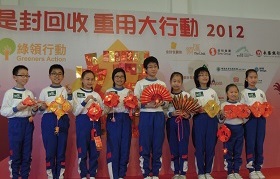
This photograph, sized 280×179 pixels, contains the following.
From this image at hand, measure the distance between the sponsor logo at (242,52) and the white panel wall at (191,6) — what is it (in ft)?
2.37

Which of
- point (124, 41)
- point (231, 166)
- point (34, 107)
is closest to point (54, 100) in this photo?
point (34, 107)

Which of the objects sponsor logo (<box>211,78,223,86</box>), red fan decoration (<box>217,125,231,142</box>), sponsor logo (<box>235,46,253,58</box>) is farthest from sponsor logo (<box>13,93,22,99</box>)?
sponsor logo (<box>235,46,253,58</box>)

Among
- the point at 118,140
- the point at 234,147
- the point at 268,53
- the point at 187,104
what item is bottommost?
the point at 234,147

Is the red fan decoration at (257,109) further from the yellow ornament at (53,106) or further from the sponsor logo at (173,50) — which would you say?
the yellow ornament at (53,106)

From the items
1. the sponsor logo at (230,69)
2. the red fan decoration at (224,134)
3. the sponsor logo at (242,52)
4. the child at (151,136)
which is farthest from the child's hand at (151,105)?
the sponsor logo at (242,52)

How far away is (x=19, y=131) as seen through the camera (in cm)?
388

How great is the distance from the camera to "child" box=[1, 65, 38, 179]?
3.86m

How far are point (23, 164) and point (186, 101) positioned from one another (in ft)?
6.96

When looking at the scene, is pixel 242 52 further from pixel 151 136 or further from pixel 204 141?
pixel 151 136

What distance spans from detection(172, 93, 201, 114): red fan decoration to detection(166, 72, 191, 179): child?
0.07 metres

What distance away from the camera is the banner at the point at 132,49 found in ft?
15.0

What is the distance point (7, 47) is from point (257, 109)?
3503mm

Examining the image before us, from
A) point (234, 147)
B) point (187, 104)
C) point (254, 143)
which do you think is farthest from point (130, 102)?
point (254, 143)

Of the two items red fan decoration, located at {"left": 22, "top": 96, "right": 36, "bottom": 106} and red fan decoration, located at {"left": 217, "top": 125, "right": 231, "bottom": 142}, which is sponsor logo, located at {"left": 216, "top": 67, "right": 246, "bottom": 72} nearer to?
red fan decoration, located at {"left": 217, "top": 125, "right": 231, "bottom": 142}
